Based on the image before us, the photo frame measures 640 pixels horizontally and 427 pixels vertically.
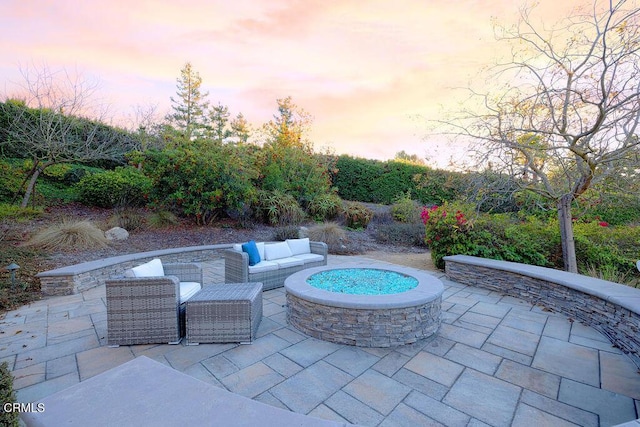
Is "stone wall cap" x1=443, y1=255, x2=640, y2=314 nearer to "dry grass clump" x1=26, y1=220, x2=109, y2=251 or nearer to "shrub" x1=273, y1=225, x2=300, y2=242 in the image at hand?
"shrub" x1=273, y1=225, x2=300, y2=242

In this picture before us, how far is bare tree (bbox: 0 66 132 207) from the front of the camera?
7305 millimetres

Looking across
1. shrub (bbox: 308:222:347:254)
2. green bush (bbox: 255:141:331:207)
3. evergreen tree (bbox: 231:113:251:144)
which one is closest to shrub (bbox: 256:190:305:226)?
green bush (bbox: 255:141:331:207)

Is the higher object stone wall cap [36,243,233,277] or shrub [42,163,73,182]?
shrub [42,163,73,182]

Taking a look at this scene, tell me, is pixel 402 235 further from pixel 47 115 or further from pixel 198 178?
pixel 47 115

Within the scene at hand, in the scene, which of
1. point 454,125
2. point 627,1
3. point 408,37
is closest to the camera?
point 627,1

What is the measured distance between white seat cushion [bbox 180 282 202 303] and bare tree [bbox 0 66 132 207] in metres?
6.24

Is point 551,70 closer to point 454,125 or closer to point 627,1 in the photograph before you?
point 627,1

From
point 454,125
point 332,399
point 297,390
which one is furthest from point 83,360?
point 454,125

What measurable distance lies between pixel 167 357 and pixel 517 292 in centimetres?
464

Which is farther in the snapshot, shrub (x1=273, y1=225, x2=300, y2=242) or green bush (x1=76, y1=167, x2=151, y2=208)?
green bush (x1=76, y1=167, x2=151, y2=208)

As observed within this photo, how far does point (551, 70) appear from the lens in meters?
4.38

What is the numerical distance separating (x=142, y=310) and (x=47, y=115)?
25.8ft

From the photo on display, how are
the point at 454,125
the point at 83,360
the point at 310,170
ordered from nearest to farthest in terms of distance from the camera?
the point at 83,360 → the point at 454,125 → the point at 310,170
